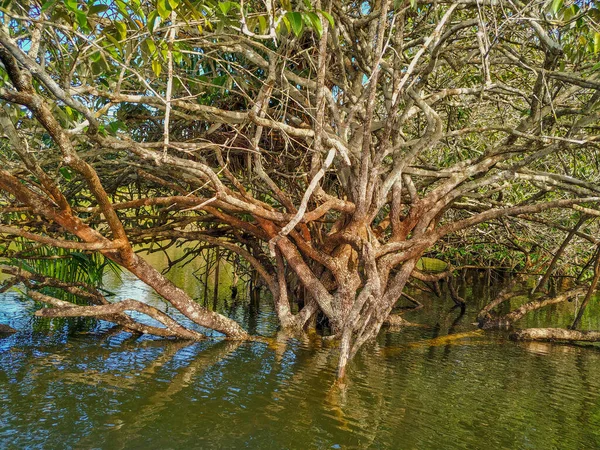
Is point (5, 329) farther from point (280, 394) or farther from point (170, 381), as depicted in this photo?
point (280, 394)

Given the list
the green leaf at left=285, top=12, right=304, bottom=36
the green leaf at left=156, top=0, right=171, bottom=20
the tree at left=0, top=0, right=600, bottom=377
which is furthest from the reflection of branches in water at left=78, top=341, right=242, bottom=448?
the green leaf at left=285, top=12, right=304, bottom=36

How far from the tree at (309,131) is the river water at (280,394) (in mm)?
530

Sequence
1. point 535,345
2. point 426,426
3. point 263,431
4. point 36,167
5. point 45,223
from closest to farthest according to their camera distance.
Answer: point 263,431, point 426,426, point 36,167, point 45,223, point 535,345

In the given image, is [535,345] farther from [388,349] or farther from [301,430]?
[301,430]

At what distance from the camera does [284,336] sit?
800cm

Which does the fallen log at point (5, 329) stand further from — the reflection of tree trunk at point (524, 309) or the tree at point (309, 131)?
the reflection of tree trunk at point (524, 309)

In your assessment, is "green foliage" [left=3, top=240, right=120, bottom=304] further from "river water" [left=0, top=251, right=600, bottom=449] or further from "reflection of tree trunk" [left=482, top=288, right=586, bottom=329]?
"reflection of tree trunk" [left=482, top=288, right=586, bottom=329]

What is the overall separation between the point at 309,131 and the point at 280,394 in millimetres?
2956

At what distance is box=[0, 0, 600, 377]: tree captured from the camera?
18.8ft

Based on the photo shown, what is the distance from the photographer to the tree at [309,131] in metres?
5.73

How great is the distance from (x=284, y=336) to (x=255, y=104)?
3224 mm

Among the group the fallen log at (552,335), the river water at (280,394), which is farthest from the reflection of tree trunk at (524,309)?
the river water at (280,394)

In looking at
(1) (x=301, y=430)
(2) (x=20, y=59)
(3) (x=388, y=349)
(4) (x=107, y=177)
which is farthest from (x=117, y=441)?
(4) (x=107, y=177)

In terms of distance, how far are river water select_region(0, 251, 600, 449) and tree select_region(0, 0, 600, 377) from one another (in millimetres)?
530
